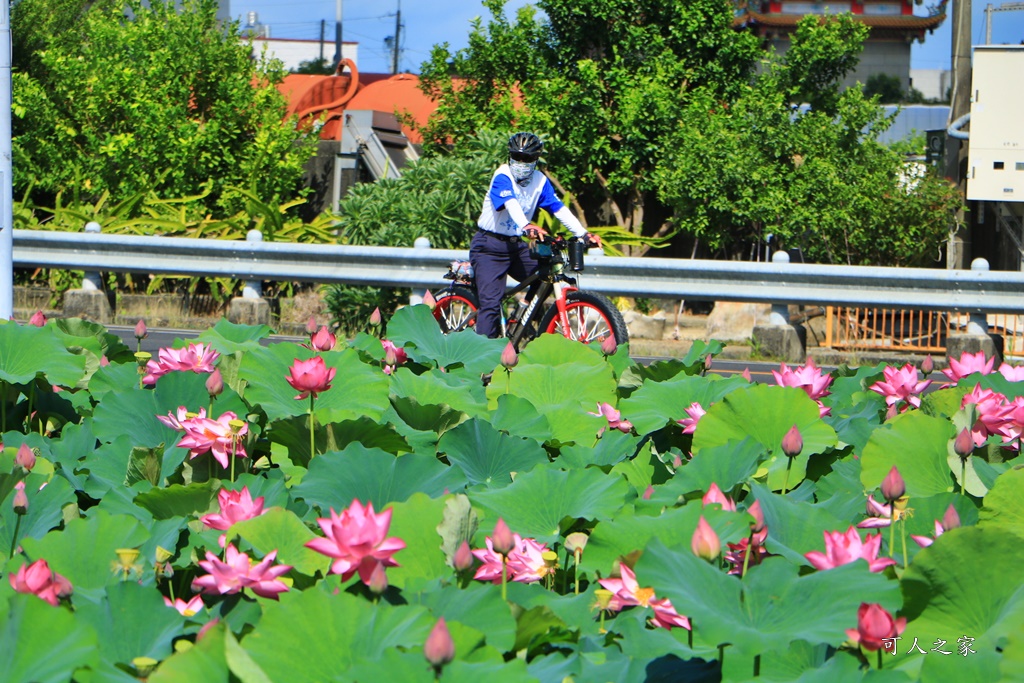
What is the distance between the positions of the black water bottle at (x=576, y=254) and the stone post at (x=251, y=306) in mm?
3785

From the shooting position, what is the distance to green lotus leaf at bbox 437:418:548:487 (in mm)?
1982

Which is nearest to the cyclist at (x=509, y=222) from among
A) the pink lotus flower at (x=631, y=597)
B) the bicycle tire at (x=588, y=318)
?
the bicycle tire at (x=588, y=318)

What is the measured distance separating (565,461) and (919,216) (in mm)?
12168

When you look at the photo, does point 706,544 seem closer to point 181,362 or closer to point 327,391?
point 327,391

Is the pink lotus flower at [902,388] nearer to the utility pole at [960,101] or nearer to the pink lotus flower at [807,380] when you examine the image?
the pink lotus flower at [807,380]

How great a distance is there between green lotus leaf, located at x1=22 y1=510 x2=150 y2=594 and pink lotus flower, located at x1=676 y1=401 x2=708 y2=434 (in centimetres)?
99

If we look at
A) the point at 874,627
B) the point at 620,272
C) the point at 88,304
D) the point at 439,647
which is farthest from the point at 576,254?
the point at 439,647

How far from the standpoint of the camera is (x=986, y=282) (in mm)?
9711

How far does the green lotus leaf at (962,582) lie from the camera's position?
51.3 inches

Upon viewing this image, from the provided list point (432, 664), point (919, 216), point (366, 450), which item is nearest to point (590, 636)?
point (432, 664)

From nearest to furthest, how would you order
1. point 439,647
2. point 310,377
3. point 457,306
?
point 439,647
point 310,377
point 457,306

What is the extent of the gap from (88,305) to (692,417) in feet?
32.2

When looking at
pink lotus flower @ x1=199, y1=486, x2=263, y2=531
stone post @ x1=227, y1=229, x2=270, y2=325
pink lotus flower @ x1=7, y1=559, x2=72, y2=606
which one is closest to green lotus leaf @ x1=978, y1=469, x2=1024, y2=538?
pink lotus flower @ x1=199, y1=486, x2=263, y2=531

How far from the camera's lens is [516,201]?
305 inches
